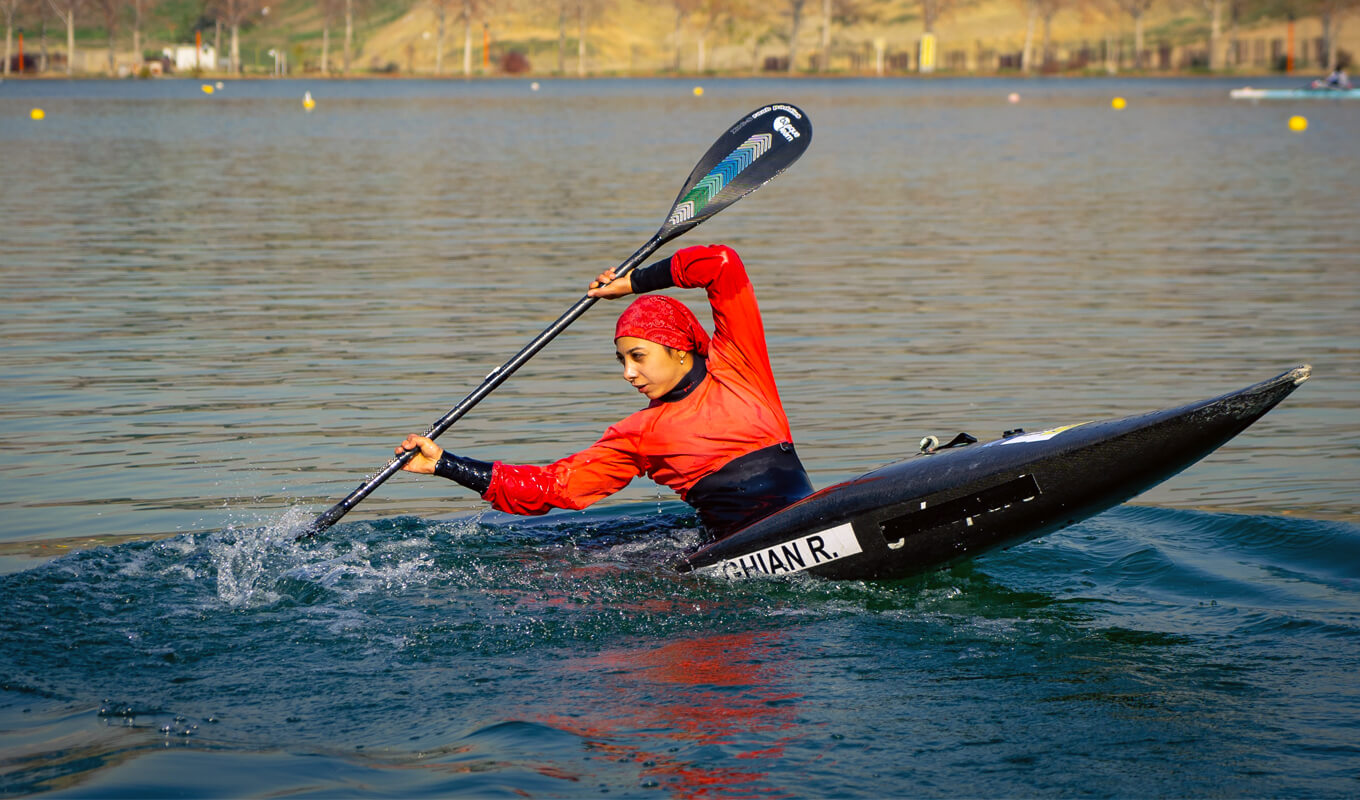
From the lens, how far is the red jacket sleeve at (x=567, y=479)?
264 inches

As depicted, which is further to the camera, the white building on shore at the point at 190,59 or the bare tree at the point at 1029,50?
the white building on shore at the point at 190,59

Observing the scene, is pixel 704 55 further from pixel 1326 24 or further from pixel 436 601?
pixel 436 601

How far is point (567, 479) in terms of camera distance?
6746 millimetres

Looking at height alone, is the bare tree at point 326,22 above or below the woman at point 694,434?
above

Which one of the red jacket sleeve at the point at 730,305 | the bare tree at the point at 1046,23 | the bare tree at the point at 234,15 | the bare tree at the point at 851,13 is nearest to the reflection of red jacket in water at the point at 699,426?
the red jacket sleeve at the point at 730,305

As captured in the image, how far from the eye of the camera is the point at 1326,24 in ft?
373

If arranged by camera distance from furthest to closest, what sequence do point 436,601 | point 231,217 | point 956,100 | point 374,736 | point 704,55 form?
point 704,55 → point 956,100 → point 231,217 → point 436,601 → point 374,736

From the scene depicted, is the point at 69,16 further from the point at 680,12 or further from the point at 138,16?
the point at 680,12

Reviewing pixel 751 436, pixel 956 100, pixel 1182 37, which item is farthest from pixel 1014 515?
pixel 1182 37

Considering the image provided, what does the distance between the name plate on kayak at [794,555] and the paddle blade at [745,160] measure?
6.31ft

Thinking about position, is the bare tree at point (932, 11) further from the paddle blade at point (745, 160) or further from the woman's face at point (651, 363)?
the woman's face at point (651, 363)

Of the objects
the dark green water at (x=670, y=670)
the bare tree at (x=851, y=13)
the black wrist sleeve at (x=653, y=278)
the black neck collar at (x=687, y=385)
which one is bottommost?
the dark green water at (x=670, y=670)

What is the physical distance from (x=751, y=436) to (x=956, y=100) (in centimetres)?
7454

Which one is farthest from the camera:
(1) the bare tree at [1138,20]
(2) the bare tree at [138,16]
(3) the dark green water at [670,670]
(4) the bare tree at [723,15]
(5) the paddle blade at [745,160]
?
(4) the bare tree at [723,15]
